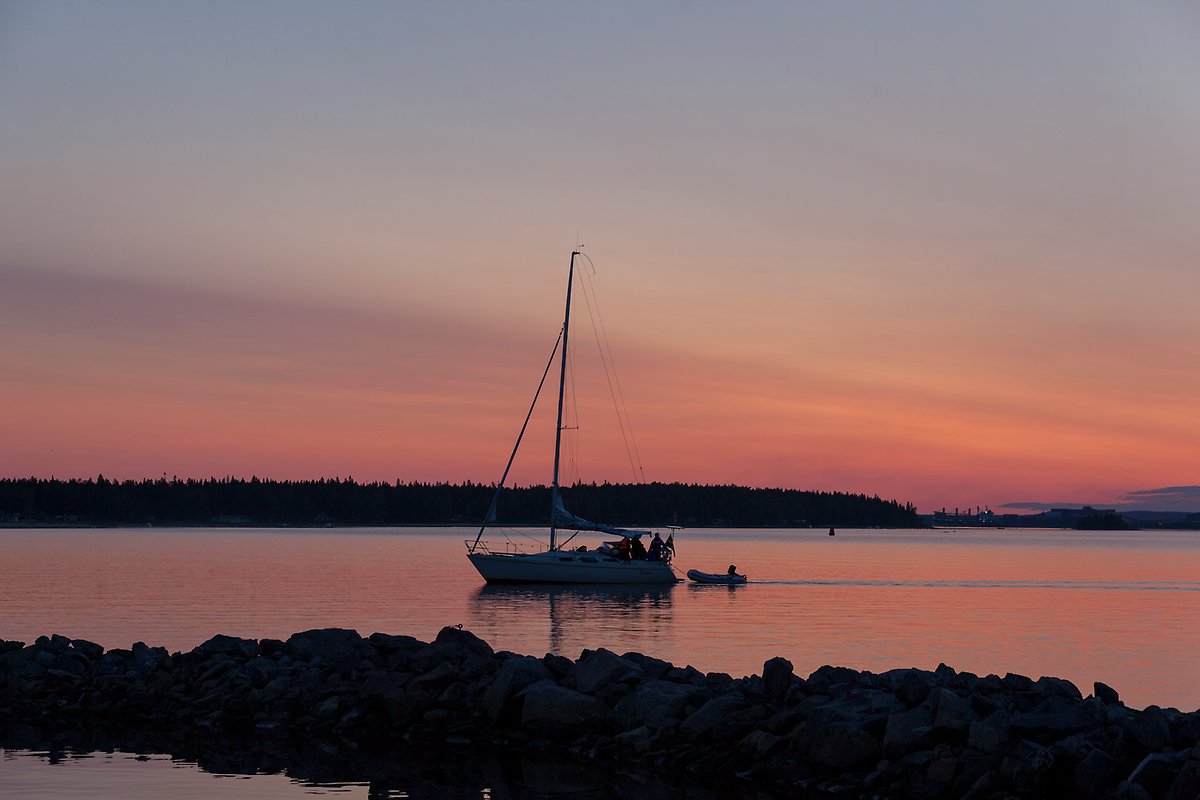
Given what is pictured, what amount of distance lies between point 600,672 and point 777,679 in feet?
11.5

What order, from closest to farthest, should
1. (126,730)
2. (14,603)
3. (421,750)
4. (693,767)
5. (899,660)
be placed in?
(693,767)
(421,750)
(126,730)
(899,660)
(14,603)

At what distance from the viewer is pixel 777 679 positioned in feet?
79.7

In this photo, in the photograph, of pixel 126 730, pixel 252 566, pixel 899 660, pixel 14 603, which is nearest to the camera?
pixel 126 730

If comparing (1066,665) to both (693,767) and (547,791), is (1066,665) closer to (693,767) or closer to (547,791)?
(693,767)

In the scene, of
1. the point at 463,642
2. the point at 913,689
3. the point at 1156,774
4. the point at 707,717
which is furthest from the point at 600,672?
the point at 1156,774

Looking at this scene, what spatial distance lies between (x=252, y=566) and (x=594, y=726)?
83.7m

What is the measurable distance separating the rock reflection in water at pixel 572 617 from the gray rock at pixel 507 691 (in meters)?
14.5

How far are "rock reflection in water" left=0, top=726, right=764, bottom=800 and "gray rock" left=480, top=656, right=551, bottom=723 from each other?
1176 millimetres

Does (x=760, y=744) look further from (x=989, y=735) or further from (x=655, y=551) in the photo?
(x=655, y=551)

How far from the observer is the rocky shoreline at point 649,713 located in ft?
66.0

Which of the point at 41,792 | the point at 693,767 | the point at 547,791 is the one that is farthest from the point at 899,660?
the point at 41,792

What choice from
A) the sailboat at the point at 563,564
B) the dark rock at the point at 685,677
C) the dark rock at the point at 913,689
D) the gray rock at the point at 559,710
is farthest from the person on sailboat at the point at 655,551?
the dark rock at the point at 913,689

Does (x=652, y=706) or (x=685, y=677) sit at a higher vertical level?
(x=685, y=677)

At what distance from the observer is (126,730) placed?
25.8 metres
